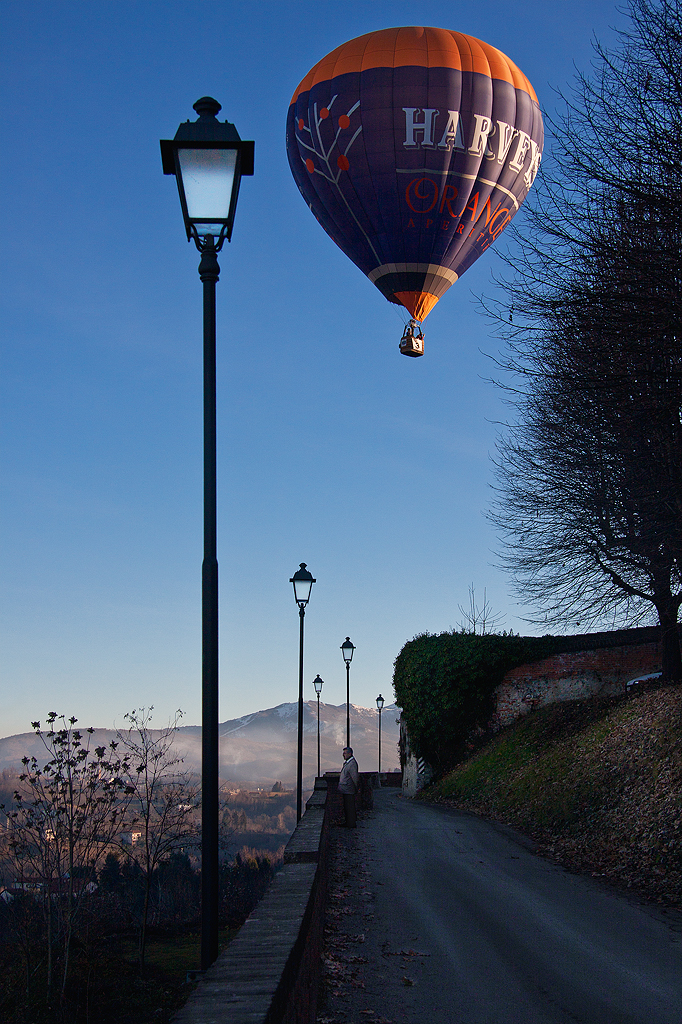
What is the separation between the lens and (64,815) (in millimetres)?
27750

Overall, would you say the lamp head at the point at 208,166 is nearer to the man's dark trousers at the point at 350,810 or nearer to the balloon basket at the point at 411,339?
the man's dark trousers at the point at 350,810

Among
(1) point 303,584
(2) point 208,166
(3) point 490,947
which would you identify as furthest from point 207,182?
(1) point 303,584

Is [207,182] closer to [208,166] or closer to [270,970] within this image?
[208,166]

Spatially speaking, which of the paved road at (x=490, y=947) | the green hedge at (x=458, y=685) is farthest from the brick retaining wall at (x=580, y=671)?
the paved road at (x=490, y=947)

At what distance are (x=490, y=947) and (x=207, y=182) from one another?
8011mm

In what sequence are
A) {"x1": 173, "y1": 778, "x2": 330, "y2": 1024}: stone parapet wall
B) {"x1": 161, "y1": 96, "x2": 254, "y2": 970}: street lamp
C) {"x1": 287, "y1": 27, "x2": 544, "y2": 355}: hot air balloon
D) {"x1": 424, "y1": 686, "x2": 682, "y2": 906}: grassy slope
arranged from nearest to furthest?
{"x1": 173, "y1": 778, "x2": 330, "y2": 1024}: stone parapet wall
{"x1": 161, "y1": 96, "x2": 254, "y2": 970}: street lamp
{"x1": 424, "y1": 686, "x2": 682, "y2": 906}: grassy slope
{"x1": 287, "y1": 27, "x2": 544, "y2": 355}: hot air balloon

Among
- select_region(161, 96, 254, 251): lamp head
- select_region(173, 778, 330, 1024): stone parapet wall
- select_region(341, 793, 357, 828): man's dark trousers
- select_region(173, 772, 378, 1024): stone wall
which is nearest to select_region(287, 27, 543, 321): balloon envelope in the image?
select_region(341, 793, 357, 828): man's dark trousers

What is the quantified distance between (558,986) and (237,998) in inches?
188

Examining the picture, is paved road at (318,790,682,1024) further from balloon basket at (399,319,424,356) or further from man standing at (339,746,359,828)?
balloon basket at (399,319,424,356)

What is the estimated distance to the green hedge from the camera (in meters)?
30.5

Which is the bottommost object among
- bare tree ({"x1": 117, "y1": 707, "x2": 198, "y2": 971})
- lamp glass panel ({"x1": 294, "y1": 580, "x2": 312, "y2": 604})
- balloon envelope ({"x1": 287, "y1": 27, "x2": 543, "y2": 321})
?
bare tree ({"x1": 117, "y1": 707, "x2": 198, "y2": 971})

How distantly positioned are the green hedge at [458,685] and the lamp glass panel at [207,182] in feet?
85.6

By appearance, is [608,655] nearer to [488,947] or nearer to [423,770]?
[423,770]

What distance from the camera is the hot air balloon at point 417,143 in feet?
76.2
